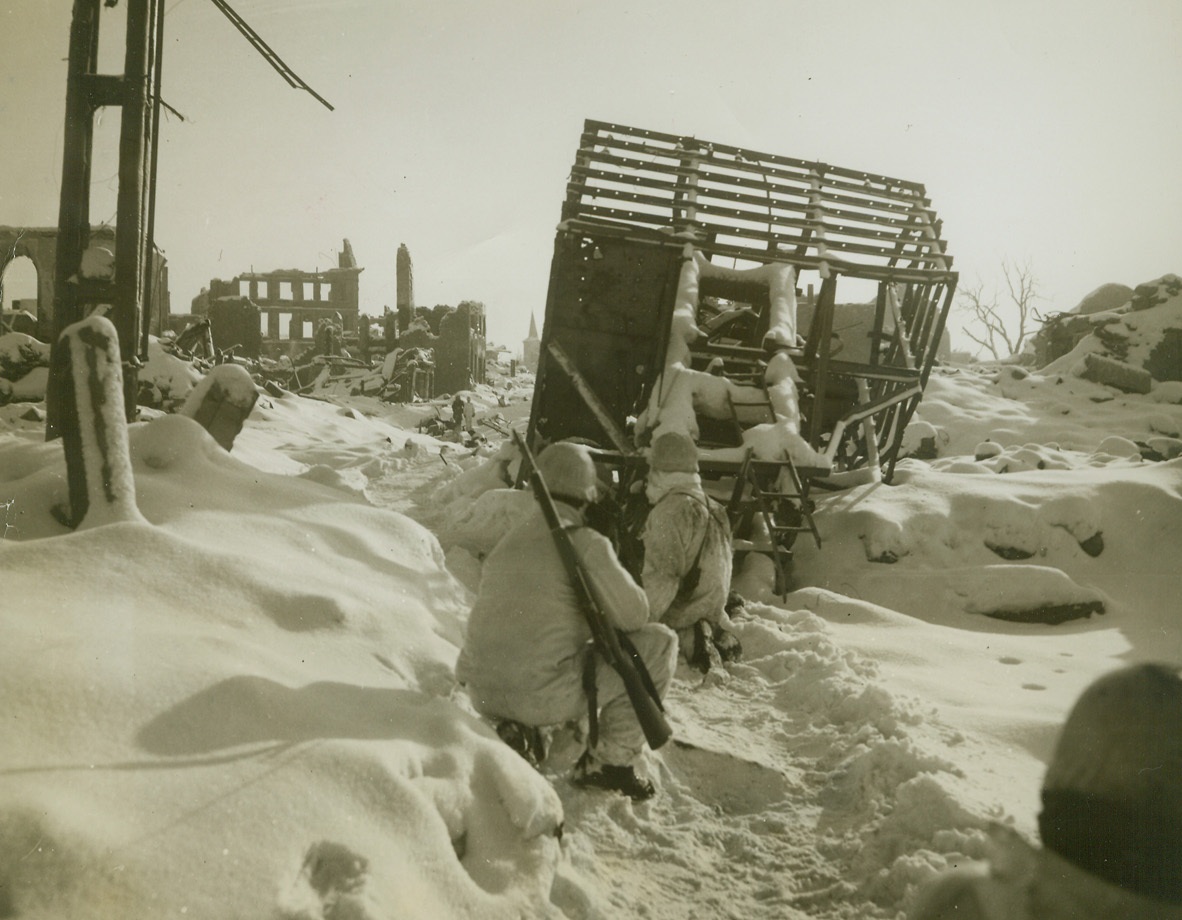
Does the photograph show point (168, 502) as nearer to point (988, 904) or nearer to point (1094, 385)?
point (988, 904)

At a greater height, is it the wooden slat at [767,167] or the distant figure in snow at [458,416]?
the wooden slat at [767,167]

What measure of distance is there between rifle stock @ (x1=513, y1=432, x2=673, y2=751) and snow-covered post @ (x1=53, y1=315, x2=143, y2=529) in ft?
6.59

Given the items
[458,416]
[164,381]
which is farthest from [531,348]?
[164,381]

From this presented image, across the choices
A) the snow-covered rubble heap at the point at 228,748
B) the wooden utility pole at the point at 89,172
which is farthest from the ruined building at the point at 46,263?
the snow-covered rubble heap at the point at 228,748

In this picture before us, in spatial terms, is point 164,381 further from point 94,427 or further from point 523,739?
point 523,739

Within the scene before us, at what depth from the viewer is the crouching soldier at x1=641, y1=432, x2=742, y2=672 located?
523 cm

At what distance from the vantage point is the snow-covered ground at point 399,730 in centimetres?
197

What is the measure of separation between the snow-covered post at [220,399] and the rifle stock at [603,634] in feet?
11.3

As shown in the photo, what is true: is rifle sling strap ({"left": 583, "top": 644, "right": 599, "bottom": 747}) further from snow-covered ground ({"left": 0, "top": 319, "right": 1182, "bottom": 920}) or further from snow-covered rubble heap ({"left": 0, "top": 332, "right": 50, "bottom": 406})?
snow-covered rubble heap ({"left": 0, "top": 332, "right": 50, "bottom": 406})

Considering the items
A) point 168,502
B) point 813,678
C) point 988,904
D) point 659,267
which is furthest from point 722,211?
point 988,904

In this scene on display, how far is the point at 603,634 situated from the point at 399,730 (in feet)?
3.10

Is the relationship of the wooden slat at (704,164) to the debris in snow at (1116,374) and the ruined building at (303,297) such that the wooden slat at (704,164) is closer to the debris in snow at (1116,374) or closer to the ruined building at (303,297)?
the debris in snow at (1116,374)

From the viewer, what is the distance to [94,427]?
382cm

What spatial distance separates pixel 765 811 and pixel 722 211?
7.55 meters
